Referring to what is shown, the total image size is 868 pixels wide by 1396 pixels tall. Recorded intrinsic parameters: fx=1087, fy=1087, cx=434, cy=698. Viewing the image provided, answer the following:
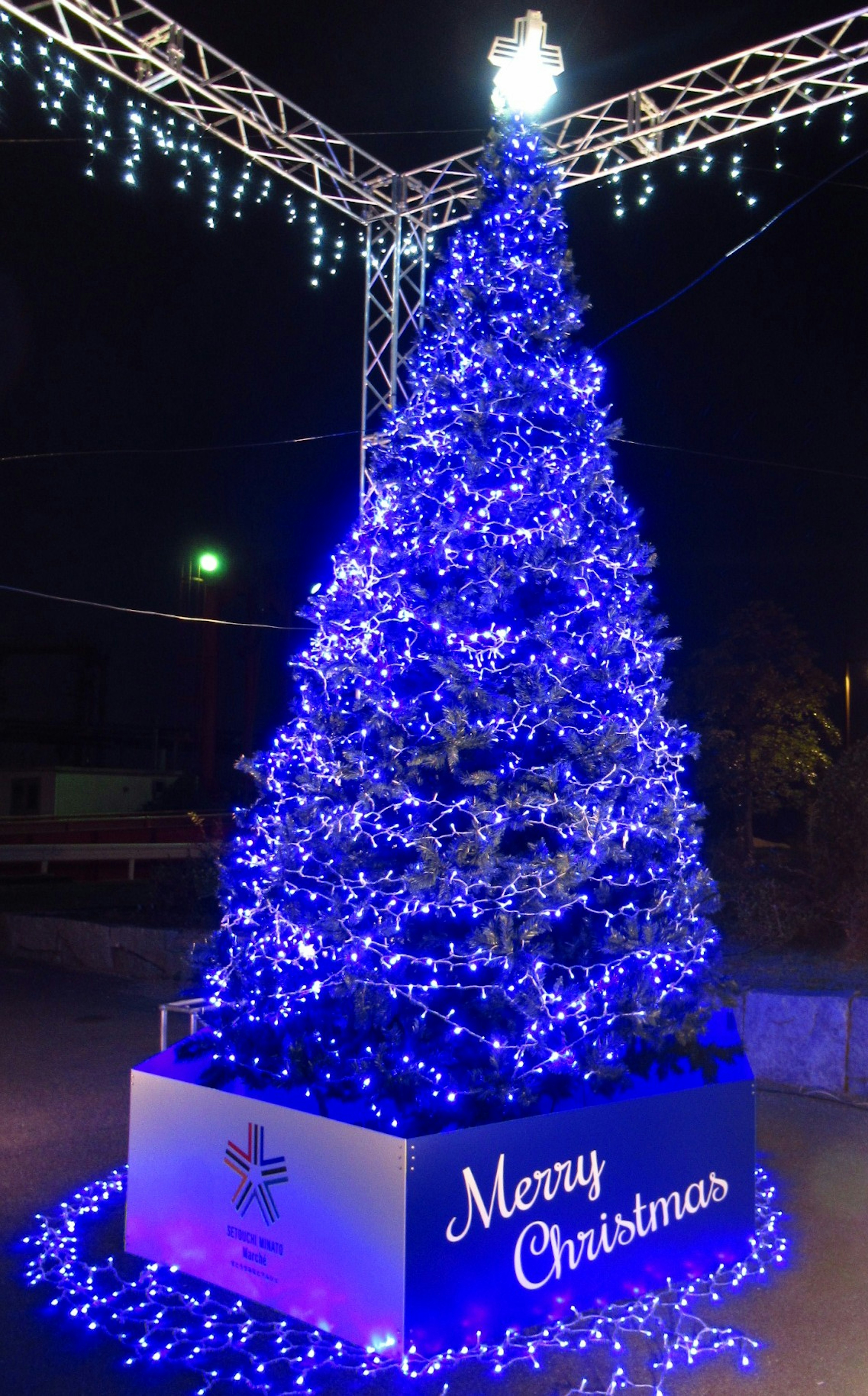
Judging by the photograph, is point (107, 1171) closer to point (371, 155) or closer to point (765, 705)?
point (371, 155)

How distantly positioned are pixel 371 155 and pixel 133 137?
190 centimetres

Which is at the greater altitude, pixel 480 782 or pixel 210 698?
pixel 210 698

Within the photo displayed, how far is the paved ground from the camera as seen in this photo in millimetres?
3197

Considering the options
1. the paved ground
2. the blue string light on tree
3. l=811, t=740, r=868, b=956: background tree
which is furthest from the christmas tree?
l=811, t=740, r=868, b=956: background tree

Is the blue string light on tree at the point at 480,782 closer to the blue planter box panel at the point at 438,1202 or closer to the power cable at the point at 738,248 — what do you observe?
the blue planter box panel at the point at 438,1202

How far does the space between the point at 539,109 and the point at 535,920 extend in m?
6.52

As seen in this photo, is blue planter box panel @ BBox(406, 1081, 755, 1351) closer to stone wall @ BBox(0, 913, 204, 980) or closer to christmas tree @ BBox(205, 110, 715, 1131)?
christmas tree @ BBox(205, 110, 715, 1131)

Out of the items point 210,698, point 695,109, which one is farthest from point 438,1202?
point 210,698

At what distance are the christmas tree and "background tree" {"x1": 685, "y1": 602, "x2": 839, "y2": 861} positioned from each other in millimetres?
12306

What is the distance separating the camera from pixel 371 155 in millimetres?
8727

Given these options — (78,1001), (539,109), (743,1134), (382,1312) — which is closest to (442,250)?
(539,109)

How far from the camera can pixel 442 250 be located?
9719 mm

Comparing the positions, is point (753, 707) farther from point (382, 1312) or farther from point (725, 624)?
point (382, 1312)

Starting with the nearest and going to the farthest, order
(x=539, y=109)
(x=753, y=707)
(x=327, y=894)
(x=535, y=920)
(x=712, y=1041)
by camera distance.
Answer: (x=535, y=920) < (x=327, y=894) < (x=712, y=1041) < (x=539, y=109) < (x=753, y=707)
